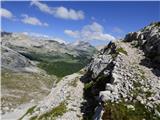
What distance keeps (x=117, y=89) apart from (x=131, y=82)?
8.88 feet

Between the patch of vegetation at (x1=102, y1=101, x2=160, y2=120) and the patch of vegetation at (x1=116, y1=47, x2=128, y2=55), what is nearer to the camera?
the patch of vegetation at (x1=102, y1=101, x2=160, y2=120)

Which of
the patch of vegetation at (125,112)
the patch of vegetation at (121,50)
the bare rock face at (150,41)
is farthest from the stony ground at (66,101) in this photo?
the bare rock face at (150,41)

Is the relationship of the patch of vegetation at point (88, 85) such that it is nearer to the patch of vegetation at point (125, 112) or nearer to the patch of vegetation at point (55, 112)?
the patch of vegetation at point (55, 112)

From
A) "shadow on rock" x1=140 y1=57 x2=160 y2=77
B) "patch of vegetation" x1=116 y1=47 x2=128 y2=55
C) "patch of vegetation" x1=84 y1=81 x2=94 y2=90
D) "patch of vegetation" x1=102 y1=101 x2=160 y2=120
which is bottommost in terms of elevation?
"patch of vegetation" x1=102 y1=101 x2=160 y2=120

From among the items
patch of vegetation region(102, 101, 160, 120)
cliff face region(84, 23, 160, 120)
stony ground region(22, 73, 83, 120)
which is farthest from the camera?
stony ground region(22, 73, 83, 120)

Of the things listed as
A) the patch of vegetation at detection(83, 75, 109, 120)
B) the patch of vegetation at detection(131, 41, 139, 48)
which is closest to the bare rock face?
the patch of vegetation at detection(131, 41, 139, 48)

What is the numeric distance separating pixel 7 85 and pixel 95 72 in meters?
131

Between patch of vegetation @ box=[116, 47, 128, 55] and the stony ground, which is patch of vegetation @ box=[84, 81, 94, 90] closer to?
the stony ground

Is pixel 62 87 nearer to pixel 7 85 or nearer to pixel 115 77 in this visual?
pixel 115 77

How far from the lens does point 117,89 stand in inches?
1361

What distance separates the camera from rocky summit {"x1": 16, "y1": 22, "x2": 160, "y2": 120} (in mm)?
32062

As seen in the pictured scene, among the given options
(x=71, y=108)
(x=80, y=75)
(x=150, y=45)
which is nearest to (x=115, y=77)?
(x=71, y=108)

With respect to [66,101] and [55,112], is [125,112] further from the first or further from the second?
[66,101]

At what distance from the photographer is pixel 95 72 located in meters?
48.2
